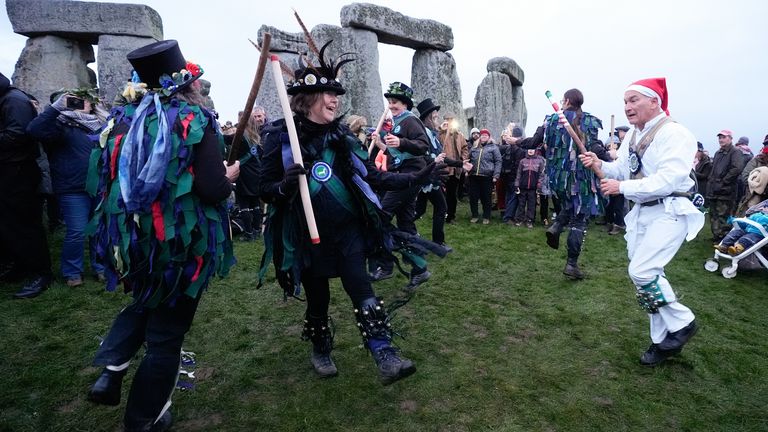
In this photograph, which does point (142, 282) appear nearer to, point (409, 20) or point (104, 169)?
point (104, 169)

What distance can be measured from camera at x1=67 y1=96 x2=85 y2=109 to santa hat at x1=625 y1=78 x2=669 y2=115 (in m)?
5.02

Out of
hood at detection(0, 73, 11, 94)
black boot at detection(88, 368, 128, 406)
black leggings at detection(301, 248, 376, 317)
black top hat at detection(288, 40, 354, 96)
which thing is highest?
hood at detection(0, 73, 11, 94)

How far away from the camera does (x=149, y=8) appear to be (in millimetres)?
8961

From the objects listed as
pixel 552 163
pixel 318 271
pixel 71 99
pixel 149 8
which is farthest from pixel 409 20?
pixel 318 271

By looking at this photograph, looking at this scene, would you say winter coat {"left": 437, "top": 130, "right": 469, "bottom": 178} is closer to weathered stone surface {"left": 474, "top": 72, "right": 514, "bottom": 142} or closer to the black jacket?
weathered stone surface {"left": 474, "top": 72, "right": 514, "bottom": 142}

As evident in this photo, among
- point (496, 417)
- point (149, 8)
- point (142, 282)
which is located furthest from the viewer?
point (149, 8)

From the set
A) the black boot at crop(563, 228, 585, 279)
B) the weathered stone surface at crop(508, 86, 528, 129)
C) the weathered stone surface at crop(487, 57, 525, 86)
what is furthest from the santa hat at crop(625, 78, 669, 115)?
the weathered stone surface at crop(508, 86, 528, 129)

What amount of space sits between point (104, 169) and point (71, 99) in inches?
112

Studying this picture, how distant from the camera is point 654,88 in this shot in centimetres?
327

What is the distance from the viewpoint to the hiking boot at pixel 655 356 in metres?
3.22

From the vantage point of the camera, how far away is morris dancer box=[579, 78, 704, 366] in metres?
3.05

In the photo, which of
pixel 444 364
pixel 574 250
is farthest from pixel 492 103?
pixel 444 364

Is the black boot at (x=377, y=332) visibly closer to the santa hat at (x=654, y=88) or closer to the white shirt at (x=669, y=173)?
the white shirt at (x=669, y=173)

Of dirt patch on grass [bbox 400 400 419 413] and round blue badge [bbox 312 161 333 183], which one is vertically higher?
round blue badge [bbox 312 161 333 183]
